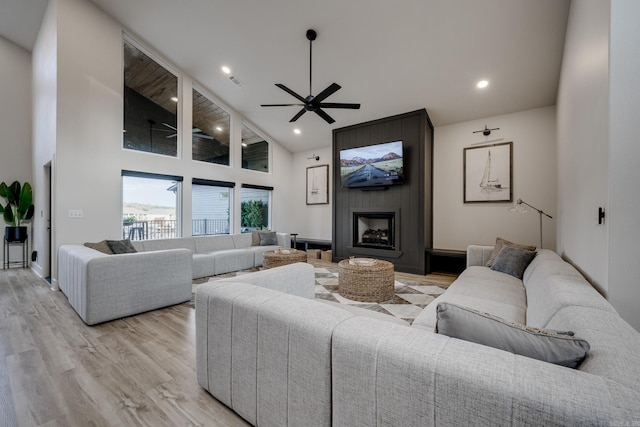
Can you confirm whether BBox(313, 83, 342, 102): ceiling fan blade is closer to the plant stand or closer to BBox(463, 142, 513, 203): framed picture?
BBox(463, 142, 513, 203): framed picture

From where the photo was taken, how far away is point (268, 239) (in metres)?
6.18

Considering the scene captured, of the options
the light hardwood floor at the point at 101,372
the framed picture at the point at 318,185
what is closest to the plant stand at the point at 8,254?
the light hardwood floor at the point at 101,372

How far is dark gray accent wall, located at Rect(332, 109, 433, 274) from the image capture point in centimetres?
490

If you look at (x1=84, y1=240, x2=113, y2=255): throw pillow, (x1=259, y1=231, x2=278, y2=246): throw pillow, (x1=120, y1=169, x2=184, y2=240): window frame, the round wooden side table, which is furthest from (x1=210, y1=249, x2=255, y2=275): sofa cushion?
(x1=84, y1=240, x2=113, y2=255): throw pillow

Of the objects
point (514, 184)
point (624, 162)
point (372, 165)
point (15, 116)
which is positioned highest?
point (15, 116)

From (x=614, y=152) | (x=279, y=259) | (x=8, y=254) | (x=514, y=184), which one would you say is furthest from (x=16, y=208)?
(x=514, y=184)

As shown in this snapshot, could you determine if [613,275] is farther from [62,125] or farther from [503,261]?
[62,125]

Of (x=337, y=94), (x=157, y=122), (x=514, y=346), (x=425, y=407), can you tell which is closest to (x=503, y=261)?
(x=514, y=346)

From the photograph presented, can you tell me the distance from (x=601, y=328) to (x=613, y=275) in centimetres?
71

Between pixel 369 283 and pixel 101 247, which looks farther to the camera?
pixel 101 247

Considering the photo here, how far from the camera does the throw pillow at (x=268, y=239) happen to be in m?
6.14

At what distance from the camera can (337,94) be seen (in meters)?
4.91

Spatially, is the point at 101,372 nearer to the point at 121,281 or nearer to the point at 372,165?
the point at 121,281

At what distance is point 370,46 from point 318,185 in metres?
3.83
